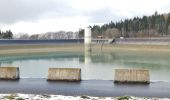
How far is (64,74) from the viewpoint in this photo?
32.8 meters

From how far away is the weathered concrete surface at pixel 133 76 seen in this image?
1230 inches

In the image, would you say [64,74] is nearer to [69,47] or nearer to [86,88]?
[86,88]

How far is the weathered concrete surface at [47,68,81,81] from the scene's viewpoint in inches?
1284

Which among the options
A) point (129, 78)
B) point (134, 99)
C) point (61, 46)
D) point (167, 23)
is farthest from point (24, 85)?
point (167, 23)

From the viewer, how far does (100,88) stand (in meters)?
27.8

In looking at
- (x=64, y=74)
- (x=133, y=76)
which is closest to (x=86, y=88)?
(x=133, y=76)

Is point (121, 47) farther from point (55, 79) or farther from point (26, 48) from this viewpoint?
point (55, 79)

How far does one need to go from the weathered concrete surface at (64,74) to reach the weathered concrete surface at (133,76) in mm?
3182

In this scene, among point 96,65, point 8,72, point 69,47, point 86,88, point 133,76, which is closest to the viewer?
point 86,88

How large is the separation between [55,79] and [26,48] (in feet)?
411

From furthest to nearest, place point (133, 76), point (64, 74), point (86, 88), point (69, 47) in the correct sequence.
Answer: point (69, 47)
point (64, 74)
point (133, 76)
point (86, 88)

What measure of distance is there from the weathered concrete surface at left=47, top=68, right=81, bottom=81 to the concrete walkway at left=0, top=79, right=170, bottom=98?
1892 millimetres

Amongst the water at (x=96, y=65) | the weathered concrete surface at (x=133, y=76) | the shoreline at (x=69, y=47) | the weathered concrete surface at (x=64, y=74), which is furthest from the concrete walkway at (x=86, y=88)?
the shoreline at (x=69, y=47)

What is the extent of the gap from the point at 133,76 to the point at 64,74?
5.44 meters
